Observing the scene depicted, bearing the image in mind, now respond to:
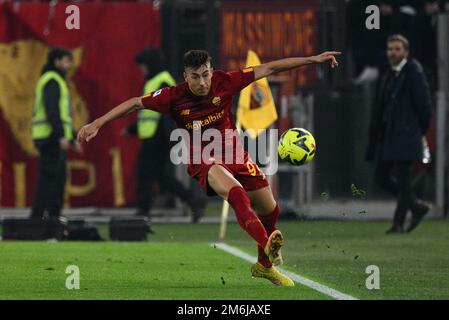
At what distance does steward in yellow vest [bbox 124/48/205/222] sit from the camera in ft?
65.0

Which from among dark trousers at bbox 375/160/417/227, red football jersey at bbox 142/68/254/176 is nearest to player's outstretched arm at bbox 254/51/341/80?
red football jersey at bbox 142/68/254/176

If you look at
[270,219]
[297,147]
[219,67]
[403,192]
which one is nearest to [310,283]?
[270,219]

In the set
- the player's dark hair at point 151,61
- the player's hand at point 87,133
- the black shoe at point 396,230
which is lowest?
the black shoe at point 396,230

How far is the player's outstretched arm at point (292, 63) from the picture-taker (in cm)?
1116

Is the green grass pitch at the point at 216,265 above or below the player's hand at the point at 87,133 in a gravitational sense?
below

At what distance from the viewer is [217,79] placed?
1173 cm

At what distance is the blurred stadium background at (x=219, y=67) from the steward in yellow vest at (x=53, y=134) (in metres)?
3.15

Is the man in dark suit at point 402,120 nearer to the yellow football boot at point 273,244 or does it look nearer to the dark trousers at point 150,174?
the dark trousers at point 150,174

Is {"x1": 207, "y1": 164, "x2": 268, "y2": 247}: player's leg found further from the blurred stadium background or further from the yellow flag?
the blurred stadium background

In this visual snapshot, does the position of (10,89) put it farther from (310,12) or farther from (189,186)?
(310,12)

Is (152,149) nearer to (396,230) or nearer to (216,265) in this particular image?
(396,230)

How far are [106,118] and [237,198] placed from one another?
1174mm

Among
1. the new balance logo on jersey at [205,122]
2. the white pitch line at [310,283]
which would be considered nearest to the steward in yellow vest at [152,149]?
the white pitch line at [310,283]
